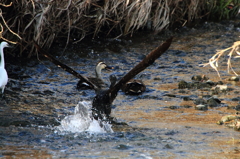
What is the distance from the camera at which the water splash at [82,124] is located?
19.8 feet

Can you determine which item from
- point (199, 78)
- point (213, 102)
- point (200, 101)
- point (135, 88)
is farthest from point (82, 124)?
point (199, 78)

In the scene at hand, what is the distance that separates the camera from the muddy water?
512cm

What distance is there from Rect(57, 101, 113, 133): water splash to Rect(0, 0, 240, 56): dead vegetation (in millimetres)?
2619

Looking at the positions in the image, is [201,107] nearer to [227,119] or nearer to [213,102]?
[213,102]

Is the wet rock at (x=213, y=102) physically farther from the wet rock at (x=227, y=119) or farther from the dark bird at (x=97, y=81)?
the dark bird at (x=97, y=81)

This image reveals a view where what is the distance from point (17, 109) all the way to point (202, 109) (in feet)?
9.92

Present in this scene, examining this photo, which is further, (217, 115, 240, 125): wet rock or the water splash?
(217, 115, 240, 125): wet rock

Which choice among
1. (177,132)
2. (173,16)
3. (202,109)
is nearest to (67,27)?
(173,16)

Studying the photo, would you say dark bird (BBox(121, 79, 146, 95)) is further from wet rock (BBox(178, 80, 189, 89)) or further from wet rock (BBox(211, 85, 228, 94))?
wet rock (BBox(211, 85, 228, 94))

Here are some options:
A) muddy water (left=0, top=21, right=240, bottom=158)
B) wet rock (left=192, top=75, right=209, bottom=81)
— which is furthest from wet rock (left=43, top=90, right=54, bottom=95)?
wet rock (left=192, top=75, right=209, bottom=81)

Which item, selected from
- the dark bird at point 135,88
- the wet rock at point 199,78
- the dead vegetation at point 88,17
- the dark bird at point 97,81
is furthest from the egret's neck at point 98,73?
the wet rock at point 199,78

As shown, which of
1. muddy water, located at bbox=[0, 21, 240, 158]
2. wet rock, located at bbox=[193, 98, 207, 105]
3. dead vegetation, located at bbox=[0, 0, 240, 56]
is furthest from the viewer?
dead vegetation, located at bbox=[0, 0, 240, 56]

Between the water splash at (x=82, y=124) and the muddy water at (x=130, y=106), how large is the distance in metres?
0.15

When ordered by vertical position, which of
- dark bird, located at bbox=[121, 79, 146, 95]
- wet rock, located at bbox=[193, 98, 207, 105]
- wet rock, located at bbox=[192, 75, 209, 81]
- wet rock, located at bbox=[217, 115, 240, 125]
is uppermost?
wet rock, located at bbox=[192, 75, 209, 81]
